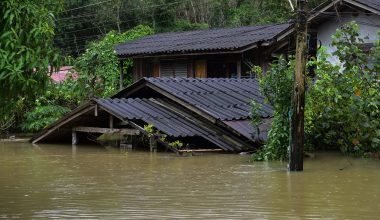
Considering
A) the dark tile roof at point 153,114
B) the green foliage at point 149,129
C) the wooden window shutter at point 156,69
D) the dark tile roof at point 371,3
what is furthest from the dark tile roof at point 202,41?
the green foliage at point 149,129

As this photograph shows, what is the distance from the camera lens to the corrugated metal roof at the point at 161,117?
16903 millimetres

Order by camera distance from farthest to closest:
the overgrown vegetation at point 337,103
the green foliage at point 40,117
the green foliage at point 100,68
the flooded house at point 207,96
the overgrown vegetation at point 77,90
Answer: the green foliage at point 100,68, the overgrown vegetation at point 77,90, the green foliage at point 40,117, the flooded house at point 207,96, the overgrown vegetation at point 337,103

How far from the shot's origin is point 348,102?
1493 centimetres

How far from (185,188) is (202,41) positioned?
1698cm

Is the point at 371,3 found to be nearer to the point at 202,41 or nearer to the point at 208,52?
the point at 208,52

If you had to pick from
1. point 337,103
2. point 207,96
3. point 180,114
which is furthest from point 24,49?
point 207,96

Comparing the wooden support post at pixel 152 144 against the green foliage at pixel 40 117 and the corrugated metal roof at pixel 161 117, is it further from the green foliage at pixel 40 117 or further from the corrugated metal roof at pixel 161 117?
the green foliage at pixel 40 117

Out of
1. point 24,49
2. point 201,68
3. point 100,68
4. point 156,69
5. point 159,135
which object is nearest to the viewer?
point 24,49

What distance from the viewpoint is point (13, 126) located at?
83.0ft

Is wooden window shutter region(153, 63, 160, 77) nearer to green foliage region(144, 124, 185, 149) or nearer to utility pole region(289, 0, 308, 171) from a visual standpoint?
green foliage region(144, 124, 185, 149)

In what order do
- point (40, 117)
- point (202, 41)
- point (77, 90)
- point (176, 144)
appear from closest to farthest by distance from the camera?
1. point (176, 144)
2. point (40, 117)
3. point (77, 90)
4. point (202, 41)

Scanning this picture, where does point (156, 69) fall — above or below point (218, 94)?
above

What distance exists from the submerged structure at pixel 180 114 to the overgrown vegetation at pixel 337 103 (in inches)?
71.4

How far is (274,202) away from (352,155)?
6297 millimetres
